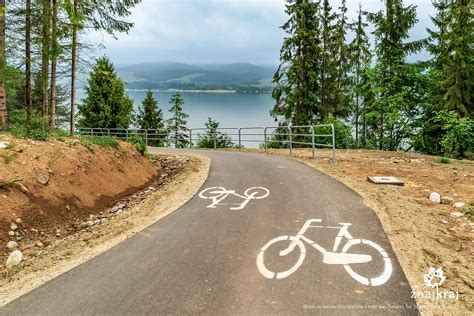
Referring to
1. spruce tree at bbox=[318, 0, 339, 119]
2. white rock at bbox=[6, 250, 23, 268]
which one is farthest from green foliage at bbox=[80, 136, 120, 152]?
spruce tree at bbox=[318, 0, 339, 119]

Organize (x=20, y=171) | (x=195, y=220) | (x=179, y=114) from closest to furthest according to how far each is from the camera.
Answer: (x=195, y=220)
(x=20, y=171)
(x=179, y=114)

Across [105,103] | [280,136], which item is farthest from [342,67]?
[105,103]

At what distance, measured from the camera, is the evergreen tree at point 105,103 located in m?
34.1

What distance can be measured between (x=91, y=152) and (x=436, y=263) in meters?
8.33

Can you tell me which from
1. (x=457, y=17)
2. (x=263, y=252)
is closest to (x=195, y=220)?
(x=263, y=252)

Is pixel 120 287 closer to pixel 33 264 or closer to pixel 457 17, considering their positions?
pixel 33 264

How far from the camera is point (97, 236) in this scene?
18.4ft

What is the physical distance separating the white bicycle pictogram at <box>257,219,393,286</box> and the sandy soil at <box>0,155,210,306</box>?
8.14ft

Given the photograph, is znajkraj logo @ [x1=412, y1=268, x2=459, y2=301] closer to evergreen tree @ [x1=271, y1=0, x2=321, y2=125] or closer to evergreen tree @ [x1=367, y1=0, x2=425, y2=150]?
evergreen tree @ [x1=367, y1=0, x2=425, y2=150]

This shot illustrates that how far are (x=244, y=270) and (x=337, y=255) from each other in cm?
129

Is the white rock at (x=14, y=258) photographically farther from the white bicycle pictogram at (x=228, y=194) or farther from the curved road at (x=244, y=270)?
A: the white bicycle pictogram at (x=228, y=194)

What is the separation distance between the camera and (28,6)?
12.4 metres

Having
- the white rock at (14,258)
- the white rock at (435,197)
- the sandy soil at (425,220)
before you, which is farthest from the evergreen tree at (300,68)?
the white rock at (14,258)

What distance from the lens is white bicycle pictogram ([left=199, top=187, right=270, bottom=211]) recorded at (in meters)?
7.08
